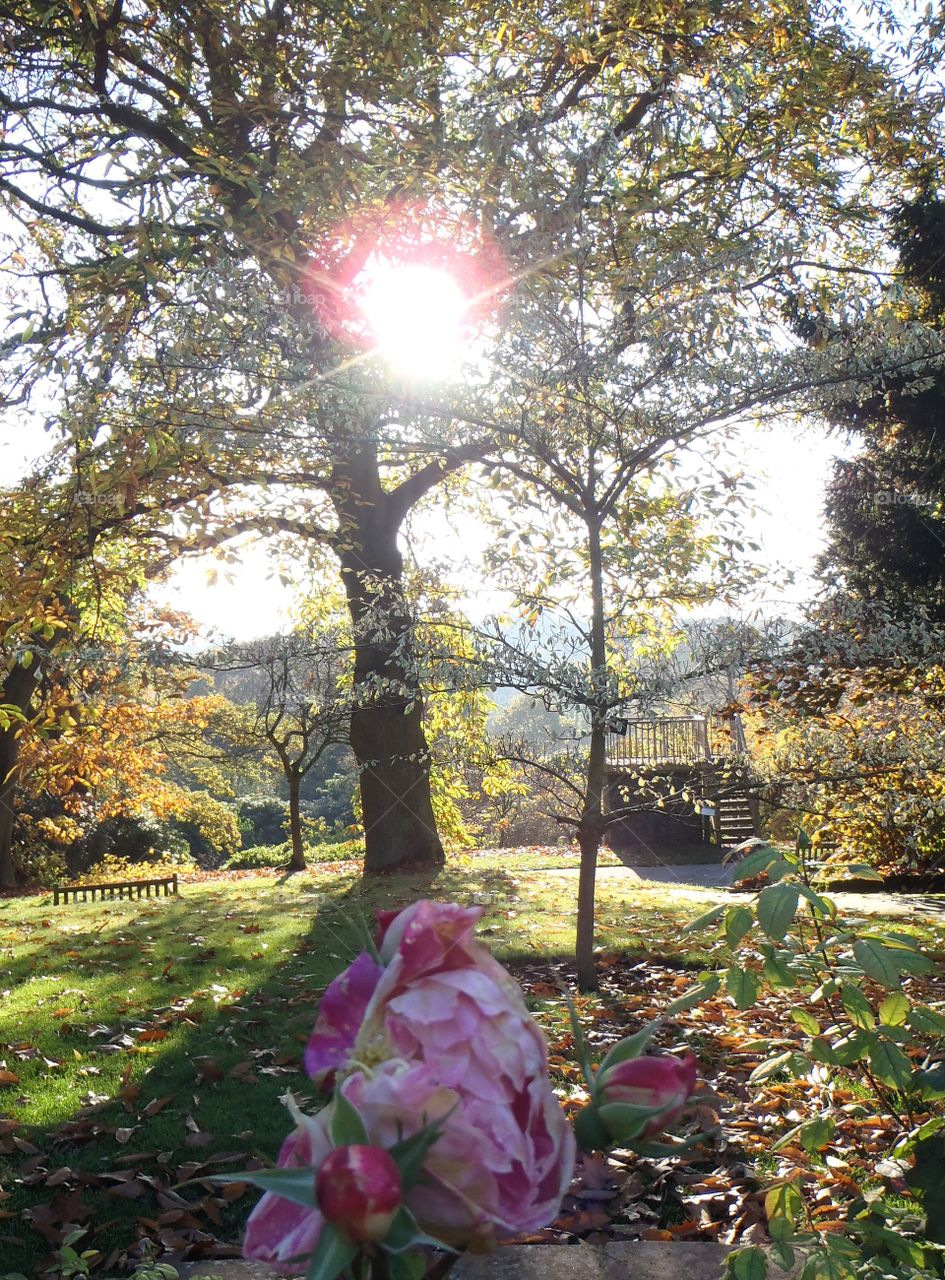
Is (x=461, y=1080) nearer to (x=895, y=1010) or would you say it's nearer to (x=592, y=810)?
(x=895, y=1010)

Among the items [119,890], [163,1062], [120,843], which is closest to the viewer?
[163,1062]

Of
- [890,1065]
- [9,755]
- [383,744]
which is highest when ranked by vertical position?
[9,755]

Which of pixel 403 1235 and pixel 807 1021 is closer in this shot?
pixel 403 1235

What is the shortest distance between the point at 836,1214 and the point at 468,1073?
3312mm

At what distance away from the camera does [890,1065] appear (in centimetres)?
182

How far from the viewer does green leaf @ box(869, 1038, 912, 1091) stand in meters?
1.79

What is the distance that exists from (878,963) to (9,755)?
17808 millimetres

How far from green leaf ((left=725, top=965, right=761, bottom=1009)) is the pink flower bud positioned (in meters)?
1.21

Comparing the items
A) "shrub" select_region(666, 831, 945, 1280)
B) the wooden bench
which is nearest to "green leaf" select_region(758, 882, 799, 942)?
"shrub" select_region(666, 831, 945, 1280)

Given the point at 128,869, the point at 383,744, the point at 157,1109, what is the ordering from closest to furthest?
1. the point at 157,1109
2. the point at 383,744
3. the point at 128,869

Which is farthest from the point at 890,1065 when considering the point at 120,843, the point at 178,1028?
the point at 120,843

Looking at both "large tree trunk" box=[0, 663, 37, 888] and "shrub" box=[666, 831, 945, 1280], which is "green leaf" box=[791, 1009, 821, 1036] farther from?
"large tree trunk" box=[0, 663, 37, 888]

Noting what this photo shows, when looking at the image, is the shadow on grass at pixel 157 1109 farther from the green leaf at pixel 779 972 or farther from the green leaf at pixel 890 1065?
the green leaf at pixel 890 1065

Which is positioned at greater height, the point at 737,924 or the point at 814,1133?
the point at 737,924
